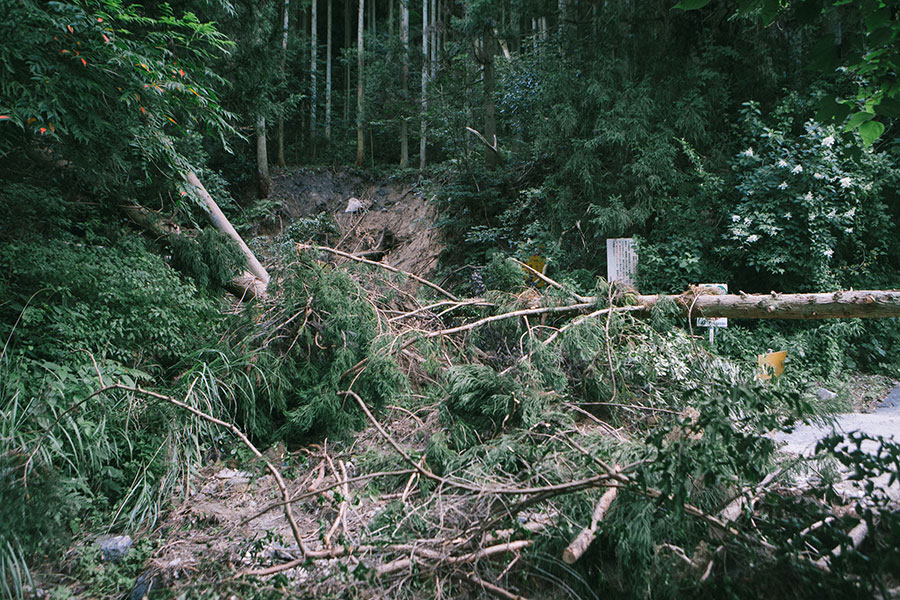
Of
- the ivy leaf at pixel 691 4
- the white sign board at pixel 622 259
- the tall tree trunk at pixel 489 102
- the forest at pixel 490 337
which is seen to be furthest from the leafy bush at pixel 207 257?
the ivy leaf at pixel 691 4

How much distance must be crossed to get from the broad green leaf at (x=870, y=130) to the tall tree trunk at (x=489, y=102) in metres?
7.55

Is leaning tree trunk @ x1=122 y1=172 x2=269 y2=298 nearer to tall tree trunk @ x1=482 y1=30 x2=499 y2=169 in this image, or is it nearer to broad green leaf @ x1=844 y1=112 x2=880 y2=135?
tall tree trunk @ x1=482 y1=30 x2=499 y2=169

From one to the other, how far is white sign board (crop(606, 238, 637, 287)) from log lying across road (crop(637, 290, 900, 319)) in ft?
4.25

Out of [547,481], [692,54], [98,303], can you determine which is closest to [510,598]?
[547,481]

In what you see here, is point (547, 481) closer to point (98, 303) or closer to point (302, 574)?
point (302, 574)

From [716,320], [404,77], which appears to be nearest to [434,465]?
[716,320]

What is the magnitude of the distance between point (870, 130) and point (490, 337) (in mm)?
3369

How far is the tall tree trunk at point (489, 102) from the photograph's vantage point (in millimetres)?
9453

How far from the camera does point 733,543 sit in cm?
214

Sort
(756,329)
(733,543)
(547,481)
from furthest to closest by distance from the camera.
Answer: (756,329), (547,481), (733,543)

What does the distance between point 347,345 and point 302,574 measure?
207cm

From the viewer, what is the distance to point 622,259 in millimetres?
6477

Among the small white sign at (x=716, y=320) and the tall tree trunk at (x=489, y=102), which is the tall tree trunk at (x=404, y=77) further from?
the small white sign at (x=716, y=320)

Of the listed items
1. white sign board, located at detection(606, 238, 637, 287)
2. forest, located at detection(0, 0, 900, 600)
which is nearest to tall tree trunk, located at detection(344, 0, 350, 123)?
forest, located at detection(0, 0, 900, 600)
